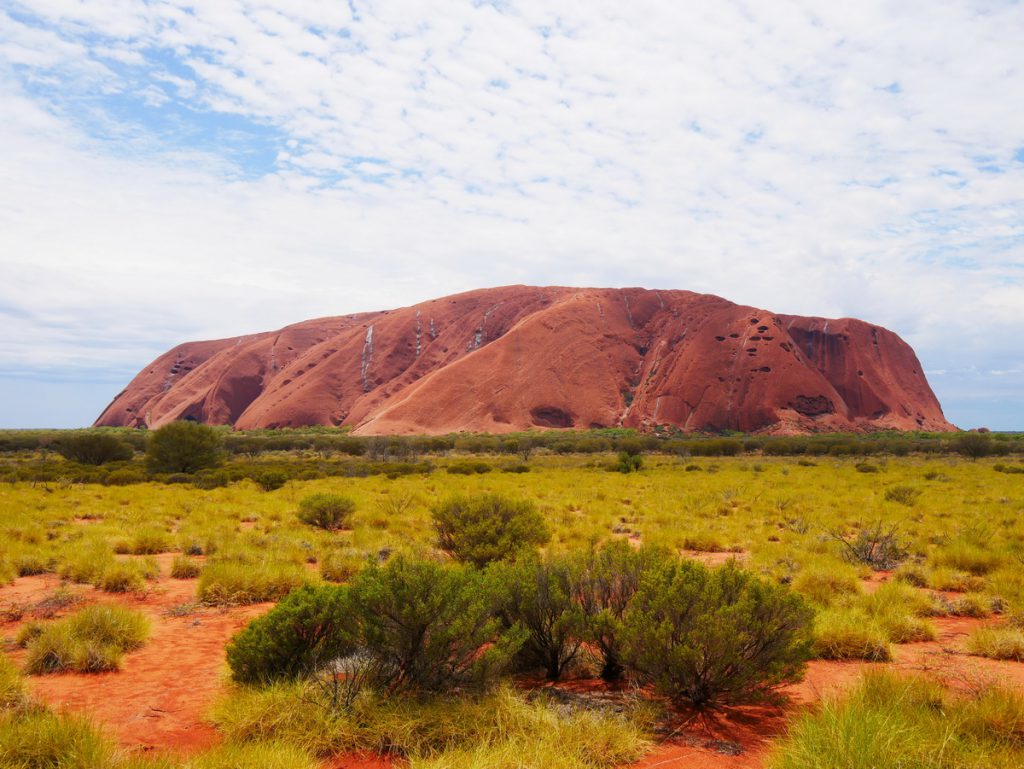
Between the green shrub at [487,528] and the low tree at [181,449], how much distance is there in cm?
2234

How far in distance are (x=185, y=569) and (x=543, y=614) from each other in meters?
7.22

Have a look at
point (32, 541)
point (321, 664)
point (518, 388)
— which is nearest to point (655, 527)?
point (321, 664)

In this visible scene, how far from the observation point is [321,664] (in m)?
5.18

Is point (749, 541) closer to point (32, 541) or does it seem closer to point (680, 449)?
point (32, 541)

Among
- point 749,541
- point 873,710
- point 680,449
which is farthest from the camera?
point 680,449

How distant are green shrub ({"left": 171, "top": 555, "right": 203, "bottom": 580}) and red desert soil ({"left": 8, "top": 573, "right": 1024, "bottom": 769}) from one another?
232cm

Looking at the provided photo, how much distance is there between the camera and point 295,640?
5238 mm

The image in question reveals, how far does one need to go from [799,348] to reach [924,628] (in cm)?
9458


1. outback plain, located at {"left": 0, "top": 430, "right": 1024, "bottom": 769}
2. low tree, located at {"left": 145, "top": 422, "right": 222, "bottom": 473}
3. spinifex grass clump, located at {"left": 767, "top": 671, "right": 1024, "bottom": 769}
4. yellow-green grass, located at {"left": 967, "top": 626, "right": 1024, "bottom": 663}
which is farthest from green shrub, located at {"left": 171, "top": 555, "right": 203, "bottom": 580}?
low tree, located at {"left": 145, "top": 422, "right": 222, "bottom": 473}

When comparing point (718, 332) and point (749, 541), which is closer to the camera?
point (749, 541)

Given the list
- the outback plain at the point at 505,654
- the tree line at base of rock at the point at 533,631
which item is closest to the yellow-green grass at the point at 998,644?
the outback plain at the point at 505,654

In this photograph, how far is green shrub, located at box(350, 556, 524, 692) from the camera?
471cm

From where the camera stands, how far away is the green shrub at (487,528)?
31.7 feet

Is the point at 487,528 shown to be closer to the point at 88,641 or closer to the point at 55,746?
the point at 88,641
